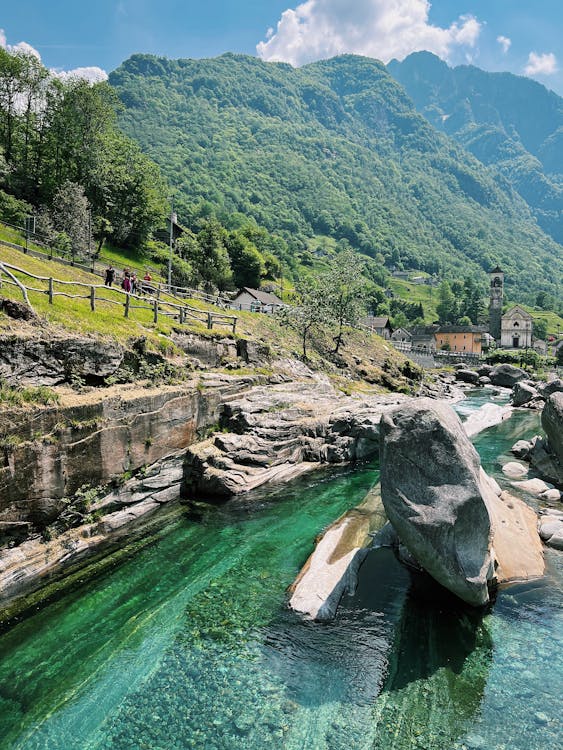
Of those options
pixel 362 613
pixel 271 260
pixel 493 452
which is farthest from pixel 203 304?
pixel 271 260

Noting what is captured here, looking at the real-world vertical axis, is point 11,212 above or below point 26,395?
above

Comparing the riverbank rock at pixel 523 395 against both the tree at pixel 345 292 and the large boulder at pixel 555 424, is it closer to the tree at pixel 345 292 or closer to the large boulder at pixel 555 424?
the tree at pixel 345 292

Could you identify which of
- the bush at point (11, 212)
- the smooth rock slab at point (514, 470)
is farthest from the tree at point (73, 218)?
the smooth rock slab at point (514, 470)

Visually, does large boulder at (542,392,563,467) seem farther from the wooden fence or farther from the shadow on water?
the wooden fence

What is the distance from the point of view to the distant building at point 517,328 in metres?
152

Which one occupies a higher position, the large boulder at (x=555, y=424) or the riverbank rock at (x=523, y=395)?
the large boulder at (x=555, y=424)

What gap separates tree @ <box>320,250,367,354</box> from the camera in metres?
61.2

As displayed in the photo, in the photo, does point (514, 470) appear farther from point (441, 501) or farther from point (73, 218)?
point (73, 218)

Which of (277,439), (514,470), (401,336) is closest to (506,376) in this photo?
(401,336)

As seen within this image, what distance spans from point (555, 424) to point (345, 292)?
39774 millimetres

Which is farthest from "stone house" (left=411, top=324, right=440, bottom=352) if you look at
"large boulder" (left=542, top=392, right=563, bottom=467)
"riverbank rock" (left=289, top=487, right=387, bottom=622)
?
"riverbank rock" (left=289, top=487, right=387, bottom=622)

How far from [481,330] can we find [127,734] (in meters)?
159

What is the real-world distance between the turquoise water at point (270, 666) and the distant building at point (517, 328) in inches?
6055

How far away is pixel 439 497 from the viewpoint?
1341cm
